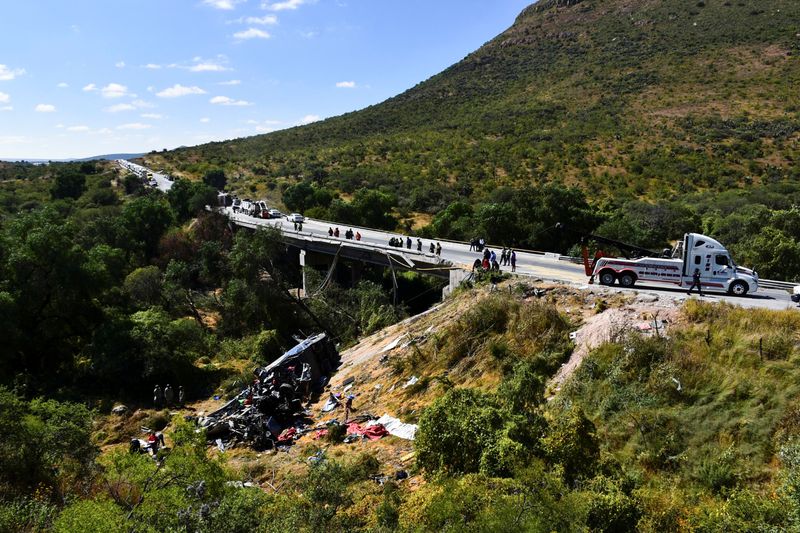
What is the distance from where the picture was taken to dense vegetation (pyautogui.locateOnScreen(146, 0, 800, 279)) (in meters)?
38.5

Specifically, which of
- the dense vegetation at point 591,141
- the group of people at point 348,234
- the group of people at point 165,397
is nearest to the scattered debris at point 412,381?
A: the group of people at point 165,397

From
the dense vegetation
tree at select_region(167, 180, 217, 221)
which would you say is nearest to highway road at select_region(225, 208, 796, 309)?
the dense vegetation

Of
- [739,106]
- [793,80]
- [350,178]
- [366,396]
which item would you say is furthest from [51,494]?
[793,80]

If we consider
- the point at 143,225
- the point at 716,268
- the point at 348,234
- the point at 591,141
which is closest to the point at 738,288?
the point at 716,268

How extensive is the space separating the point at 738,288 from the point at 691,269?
5.80 feet

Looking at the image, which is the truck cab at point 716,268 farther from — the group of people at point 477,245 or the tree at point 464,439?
the group of people at point 477,245

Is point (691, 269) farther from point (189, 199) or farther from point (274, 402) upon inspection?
point (189, 199)

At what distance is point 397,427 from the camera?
14.8 metres

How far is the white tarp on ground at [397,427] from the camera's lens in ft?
46.8

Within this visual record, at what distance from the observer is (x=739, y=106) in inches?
2628

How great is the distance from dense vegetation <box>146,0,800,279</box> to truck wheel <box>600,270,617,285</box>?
1113 cm

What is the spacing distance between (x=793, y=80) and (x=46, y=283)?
87.9m

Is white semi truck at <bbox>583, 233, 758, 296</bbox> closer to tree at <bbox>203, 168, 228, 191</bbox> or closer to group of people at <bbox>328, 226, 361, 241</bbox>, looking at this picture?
group of people at <bbox>328, 226, 361, 241</bbox>

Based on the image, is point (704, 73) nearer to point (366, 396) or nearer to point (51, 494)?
point (366, 396)
